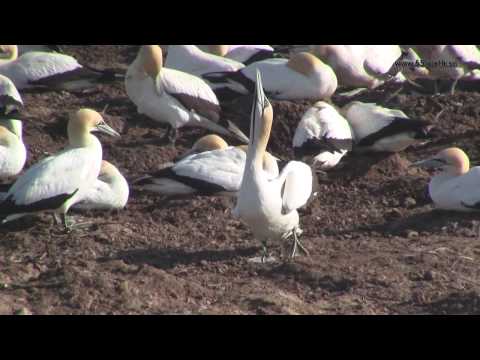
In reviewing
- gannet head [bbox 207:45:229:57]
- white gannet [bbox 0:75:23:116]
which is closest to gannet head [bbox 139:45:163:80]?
white gannet [bbox 0:75:23:116]

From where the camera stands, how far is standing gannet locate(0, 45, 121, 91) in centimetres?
1240

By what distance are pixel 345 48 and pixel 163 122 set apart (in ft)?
9.81

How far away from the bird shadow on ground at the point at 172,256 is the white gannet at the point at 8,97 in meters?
3.13

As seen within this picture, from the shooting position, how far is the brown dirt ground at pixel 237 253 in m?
7.43

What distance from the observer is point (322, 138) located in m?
10.7

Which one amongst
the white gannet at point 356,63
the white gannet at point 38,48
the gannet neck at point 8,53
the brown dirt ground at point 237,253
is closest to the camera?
the brown dirt ground at point 237,253

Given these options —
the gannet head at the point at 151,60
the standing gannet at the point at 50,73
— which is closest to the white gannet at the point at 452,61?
the gannet head at the point at 151,60

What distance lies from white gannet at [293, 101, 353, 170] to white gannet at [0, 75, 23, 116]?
2.90 meters

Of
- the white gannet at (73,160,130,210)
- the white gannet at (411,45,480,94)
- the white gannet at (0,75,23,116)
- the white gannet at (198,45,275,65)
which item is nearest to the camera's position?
the white gannet at (73,160,130,210)

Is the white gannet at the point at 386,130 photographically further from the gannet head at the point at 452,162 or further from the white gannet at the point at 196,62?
the white gannet at the point at 196,62

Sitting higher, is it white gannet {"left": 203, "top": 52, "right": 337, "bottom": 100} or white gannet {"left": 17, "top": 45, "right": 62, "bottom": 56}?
white gannet {"left": 203, "top": 52, "right": 337, "bottom": 100}

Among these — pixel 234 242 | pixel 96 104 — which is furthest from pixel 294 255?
pixel 96 104

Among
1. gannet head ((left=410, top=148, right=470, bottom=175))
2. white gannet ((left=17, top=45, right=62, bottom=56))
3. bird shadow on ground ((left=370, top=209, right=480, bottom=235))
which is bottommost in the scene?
white gannet ((left=17, top=45, right=62, bottom=56))

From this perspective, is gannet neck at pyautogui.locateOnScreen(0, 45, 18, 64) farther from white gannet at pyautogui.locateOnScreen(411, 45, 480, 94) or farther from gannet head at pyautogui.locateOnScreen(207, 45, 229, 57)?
white gannet at pyautogui.locateOnScreen(411, 45, 480, 94)
